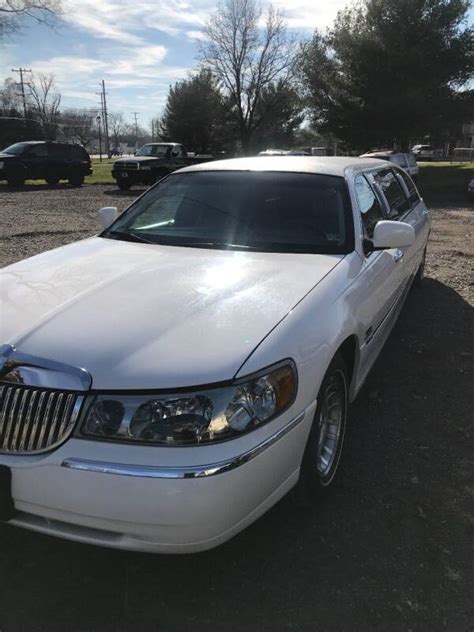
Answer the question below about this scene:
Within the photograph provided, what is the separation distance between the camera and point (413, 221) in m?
5.49

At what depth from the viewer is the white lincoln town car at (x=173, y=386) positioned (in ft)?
6.57

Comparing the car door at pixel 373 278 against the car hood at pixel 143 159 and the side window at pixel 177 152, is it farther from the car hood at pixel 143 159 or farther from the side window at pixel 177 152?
the side window at pixel 177 152

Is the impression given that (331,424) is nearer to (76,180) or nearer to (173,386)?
(173,386)

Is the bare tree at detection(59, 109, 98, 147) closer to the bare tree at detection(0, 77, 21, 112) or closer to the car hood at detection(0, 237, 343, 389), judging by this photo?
the bare tree at detection(0, 77, 21, 112)

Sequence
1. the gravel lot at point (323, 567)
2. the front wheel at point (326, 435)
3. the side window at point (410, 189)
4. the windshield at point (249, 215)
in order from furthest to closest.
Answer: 1. the side window at point (410, 189)
2. the windshield at point (249, 215)
3. the front wheel at point (326, 435)
4. the gravel lot at point (323, 567)

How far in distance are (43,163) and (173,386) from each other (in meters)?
24.5

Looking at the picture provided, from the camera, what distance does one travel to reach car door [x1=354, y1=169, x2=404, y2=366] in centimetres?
341

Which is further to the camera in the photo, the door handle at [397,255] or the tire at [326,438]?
the door handle at [397,255]

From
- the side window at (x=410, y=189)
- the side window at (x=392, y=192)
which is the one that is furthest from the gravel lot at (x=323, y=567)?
the side window at (x=410, y=189)

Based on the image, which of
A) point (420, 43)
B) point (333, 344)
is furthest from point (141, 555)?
point (420, 43)

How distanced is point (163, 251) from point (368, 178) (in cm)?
184

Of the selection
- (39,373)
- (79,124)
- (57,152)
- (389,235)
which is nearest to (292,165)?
(389,235)

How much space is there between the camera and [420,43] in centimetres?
2884

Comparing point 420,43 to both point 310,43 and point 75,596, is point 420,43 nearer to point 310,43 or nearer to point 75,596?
point 310,43
